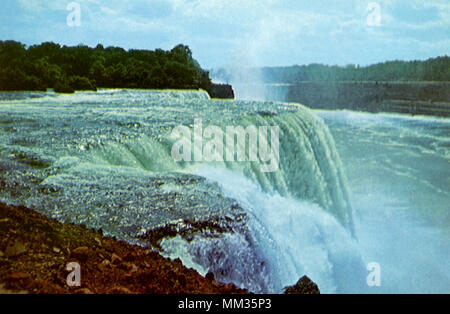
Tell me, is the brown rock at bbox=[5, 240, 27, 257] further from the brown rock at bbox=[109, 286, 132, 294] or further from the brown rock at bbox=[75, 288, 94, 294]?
the brown rock at bbox=[109, 286, 132, 294]

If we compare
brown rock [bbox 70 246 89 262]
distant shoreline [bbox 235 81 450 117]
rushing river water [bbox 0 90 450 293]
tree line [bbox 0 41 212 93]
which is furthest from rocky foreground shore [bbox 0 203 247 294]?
distant shoreline [bbox 235 81 450 117]

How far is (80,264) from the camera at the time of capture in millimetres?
1966

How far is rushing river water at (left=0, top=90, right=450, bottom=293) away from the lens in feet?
8.83

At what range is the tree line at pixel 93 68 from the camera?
15422 mm

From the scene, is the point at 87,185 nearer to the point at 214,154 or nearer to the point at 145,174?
the point at 145,174

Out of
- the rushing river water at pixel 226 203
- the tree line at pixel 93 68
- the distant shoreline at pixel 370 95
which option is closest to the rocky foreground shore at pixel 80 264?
the rushing river water at pixel 226 203

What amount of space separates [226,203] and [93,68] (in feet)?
58.9

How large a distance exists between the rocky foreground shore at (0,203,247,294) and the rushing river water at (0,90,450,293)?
0.82ft

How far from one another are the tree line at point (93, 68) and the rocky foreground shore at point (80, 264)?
14413 millimetres

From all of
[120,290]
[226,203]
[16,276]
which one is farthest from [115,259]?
[226,203]

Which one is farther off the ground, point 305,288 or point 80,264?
point 80,264

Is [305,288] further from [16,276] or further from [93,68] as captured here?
[93,68]

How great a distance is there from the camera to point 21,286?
1.58 m

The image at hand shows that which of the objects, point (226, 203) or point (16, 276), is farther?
point (226, 203)
